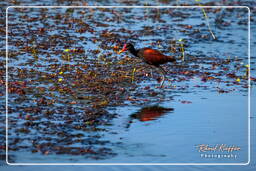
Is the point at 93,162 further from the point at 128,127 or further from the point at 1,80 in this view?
the point at 1,80

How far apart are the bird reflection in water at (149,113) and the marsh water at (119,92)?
0.02 m

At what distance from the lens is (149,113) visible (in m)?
11.8

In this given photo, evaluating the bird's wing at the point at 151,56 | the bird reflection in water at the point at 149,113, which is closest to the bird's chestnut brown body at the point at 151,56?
the bird's wing at the point at 151,56

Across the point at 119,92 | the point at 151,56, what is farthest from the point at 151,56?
the point at 119,92

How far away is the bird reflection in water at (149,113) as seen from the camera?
11.4m

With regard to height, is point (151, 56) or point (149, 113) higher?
point (151, 56)

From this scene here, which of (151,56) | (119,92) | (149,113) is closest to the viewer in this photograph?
(149,113)

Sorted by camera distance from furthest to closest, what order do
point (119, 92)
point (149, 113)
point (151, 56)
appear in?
point (151, 56) < point (119, 92) < point (149, 113)

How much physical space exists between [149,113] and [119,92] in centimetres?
146

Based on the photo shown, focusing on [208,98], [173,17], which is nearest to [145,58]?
[208,98]

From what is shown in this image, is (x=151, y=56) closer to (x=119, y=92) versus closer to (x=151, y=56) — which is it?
(x=151, y=56)

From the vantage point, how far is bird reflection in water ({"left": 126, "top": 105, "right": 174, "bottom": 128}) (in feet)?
37.5

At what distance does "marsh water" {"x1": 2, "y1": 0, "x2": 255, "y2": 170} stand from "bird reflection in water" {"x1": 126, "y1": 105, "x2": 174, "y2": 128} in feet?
0.07

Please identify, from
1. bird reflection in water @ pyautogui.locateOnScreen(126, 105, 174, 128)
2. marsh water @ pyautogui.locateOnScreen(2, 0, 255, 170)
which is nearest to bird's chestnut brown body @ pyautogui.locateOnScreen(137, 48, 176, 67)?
marsh water @ pyautogui.locateOnScreen(2, 0, 255, 170)
